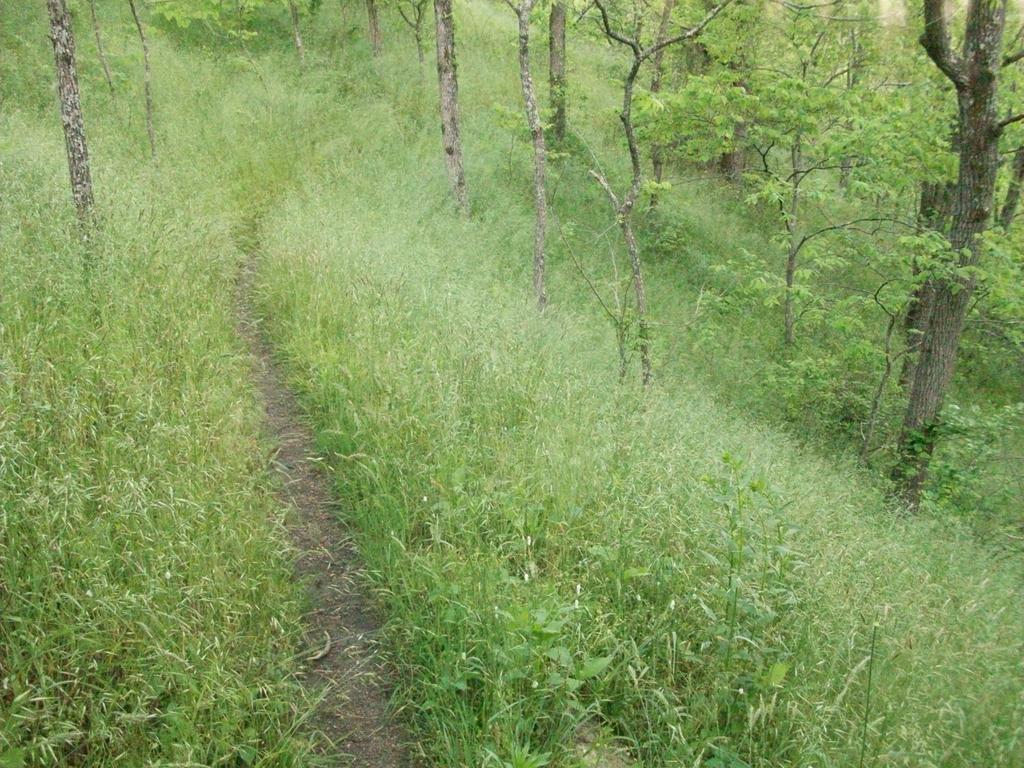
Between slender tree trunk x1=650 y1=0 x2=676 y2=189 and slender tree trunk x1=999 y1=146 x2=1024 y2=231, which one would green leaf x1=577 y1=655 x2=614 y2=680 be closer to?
slender tree trunk x1=650 y1=0 x2=676 y2=189

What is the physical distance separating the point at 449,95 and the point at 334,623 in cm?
1136

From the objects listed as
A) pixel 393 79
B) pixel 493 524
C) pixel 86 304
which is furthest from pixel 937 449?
pixel 393 79

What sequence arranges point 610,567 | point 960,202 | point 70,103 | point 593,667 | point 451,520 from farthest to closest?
1. point 960,202
2. point 70,103
3. point 451,520
4. point 610,567
5. point 593,667

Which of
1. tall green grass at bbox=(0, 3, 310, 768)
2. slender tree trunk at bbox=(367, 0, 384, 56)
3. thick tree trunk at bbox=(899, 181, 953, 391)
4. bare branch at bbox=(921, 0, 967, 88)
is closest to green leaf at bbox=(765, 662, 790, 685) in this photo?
tall green grass at bbox=(0, 3, 310, 768)

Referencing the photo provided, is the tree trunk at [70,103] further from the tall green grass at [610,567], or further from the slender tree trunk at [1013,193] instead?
the slender tree trunk at [1013,193]

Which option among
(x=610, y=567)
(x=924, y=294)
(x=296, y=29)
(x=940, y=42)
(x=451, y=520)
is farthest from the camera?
(x=296, y=29)

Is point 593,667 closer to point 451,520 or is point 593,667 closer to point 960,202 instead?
point 451,520

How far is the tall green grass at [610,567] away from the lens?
9.93ft

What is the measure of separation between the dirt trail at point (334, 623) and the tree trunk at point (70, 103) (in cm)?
334

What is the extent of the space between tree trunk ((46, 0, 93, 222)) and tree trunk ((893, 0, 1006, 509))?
8.76 m

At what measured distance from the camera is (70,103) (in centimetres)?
669

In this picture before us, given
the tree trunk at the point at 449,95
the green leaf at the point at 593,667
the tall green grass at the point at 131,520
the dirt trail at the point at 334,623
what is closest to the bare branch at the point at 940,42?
the green leaf at the point at 593,667

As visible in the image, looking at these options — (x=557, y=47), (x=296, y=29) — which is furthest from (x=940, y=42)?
(x=296, y=29)

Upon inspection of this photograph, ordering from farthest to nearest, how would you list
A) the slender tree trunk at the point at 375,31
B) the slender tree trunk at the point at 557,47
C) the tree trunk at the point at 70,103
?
the slender tree trunk at the point at 375,31 → the slender tree trunk at the point at 557,47 → the tree trunk at the point at 70,103
